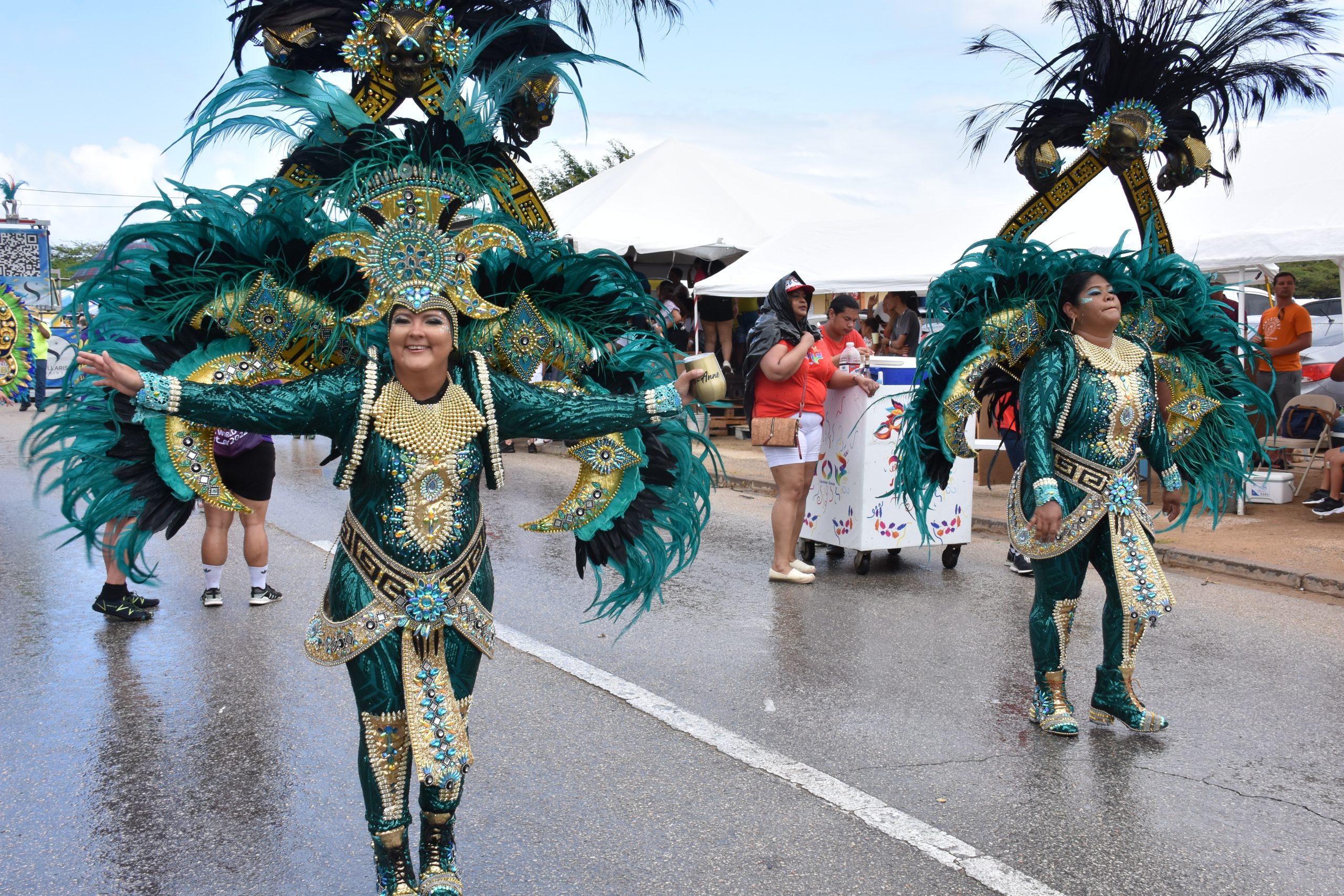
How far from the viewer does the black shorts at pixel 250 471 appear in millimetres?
6645

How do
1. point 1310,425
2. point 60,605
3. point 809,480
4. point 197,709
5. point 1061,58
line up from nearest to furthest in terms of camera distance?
point 197,709, point 1061,58, point 60,605, point 809,480, point 1310,425

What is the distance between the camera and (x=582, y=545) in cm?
395

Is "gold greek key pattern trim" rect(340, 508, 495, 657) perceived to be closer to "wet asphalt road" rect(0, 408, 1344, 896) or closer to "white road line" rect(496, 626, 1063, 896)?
"wet asphalt road" rect(0, 408, 1344, 896)

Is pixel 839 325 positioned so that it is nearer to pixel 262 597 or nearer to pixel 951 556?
pixel 951 556

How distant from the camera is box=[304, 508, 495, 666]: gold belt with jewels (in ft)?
10.3

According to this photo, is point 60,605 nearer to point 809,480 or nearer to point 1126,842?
point 809,480

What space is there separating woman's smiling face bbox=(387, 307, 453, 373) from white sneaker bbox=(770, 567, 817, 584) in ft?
16.2

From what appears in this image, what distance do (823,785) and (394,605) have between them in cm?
188

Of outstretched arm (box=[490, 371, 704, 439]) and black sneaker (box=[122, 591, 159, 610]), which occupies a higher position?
outstretched arm (box=[490, 371, 704, 439])

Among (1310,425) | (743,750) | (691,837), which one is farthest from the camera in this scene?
(1310,425)

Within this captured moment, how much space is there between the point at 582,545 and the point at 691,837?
1016 mm

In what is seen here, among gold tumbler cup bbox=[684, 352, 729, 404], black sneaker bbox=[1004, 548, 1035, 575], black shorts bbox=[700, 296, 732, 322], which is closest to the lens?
gold tumbler cup bbox=[684, 352, 729, 404]

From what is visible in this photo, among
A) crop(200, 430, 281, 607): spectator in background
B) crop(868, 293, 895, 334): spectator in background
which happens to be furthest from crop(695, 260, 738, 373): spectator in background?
crop(200, 430, 281, 607): spectator in background

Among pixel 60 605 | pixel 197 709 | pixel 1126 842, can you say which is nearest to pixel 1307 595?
pixel 1126 842
